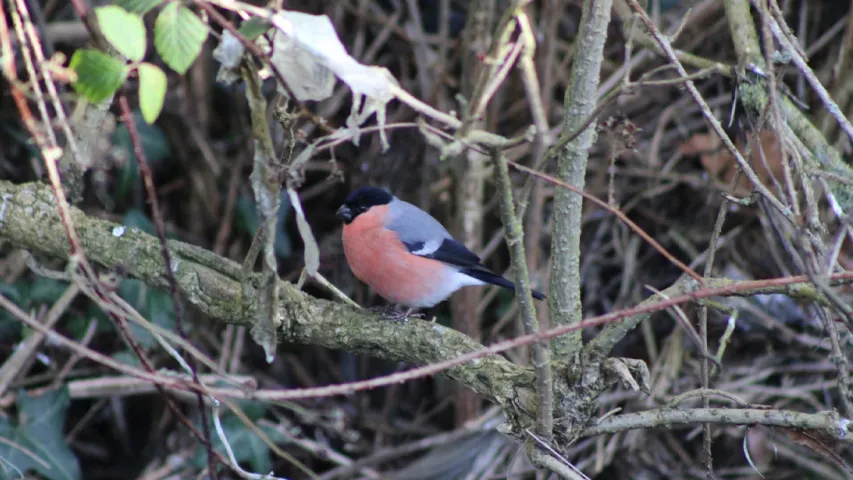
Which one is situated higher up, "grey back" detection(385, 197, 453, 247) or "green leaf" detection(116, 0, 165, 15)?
"green leaf" detection(116, 0, 165, 15)

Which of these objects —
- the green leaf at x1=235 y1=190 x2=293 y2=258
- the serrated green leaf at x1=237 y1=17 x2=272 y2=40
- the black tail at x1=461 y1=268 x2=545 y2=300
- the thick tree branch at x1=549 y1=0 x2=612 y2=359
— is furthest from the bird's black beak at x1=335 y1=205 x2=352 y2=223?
the serrated green leaf at x1=237 y1=17 x2=272 y2=40

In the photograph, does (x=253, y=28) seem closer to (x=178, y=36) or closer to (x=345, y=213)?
(x=178, y=36)

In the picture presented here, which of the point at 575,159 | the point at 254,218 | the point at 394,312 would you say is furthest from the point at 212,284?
the point at 254,218

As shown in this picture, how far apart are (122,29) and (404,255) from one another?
1.96 m

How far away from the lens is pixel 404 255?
3.15 meters

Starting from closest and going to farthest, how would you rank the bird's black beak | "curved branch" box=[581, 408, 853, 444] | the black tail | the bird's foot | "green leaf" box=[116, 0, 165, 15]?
"green leaf" box=[116, 0, 165, 15]
"curved branch" box=[581, 408, 853, 444]
the bird's foot
the black tail
the bird's black beak

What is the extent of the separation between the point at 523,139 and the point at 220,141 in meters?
3.20

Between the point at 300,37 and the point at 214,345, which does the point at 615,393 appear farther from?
the point at 300,37

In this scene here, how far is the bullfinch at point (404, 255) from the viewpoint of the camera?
313 cm

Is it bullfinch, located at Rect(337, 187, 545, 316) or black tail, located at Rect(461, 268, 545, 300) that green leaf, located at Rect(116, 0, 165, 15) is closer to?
bullfinch, located at Rect(337, 187, 545, 316)

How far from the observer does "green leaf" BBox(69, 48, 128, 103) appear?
132 centimetres

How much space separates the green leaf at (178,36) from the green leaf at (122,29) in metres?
0.07

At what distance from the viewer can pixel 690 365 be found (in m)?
3.74

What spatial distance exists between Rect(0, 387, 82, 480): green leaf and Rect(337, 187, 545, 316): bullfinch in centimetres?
131
